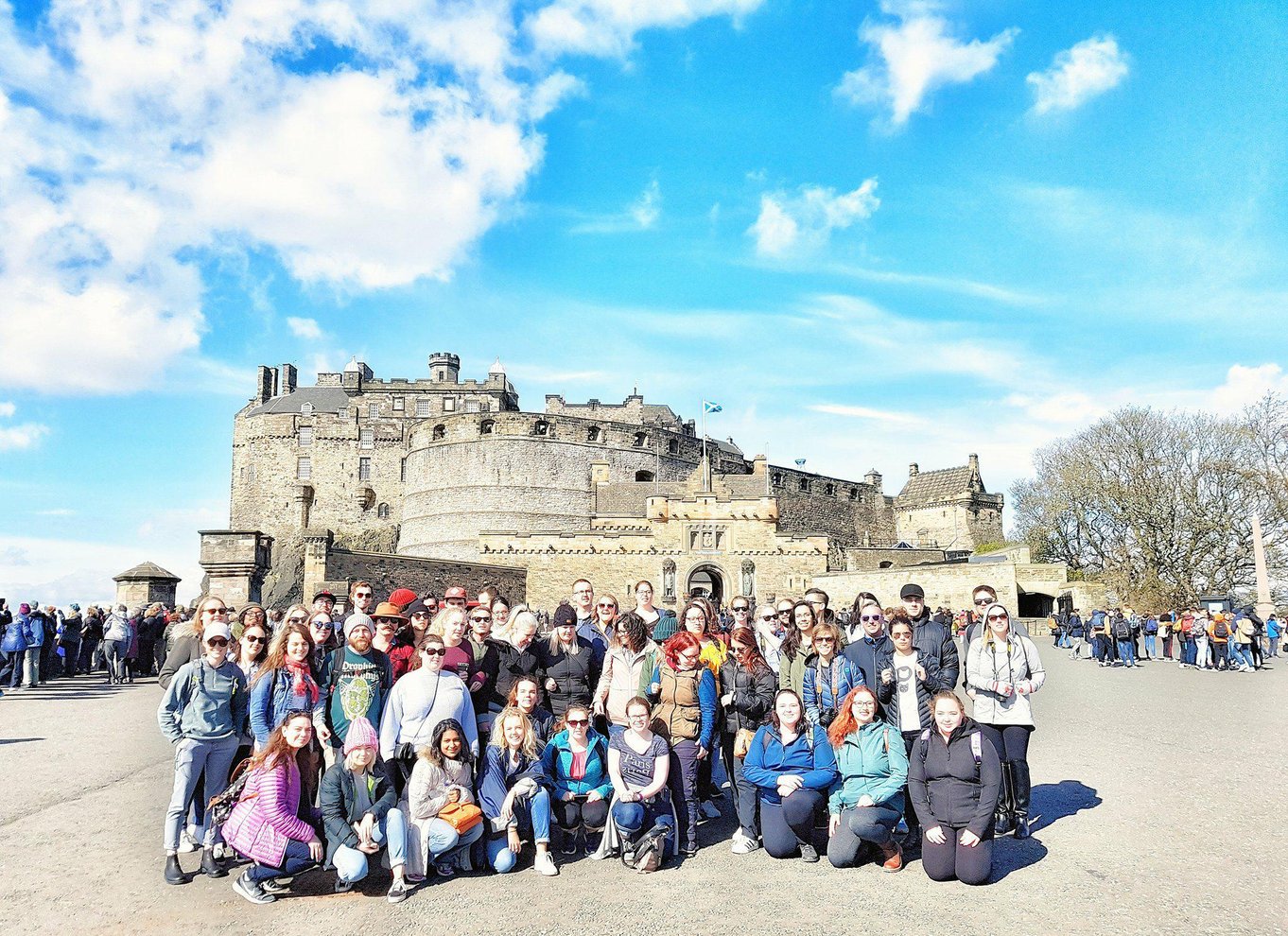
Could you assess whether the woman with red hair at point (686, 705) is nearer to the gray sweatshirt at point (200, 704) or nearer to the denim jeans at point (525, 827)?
the denim jeans at point (525, 827)

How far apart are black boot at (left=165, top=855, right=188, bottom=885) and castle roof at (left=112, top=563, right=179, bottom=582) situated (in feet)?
41.6

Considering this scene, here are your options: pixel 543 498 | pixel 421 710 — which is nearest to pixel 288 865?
pixel 421 710

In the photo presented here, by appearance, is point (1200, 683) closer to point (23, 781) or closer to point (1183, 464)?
point (23, 781)

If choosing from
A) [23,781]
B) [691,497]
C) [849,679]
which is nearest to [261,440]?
[691,497]

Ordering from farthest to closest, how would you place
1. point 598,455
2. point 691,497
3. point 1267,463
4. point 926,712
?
point 598,455, point 691,497, point 1267,463, point 926,712

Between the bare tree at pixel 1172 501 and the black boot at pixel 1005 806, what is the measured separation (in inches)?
1222

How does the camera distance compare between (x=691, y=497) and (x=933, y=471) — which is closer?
(x=691, y=497)

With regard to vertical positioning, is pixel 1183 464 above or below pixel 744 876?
above

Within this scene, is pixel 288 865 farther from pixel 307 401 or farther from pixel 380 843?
pixel 307 401

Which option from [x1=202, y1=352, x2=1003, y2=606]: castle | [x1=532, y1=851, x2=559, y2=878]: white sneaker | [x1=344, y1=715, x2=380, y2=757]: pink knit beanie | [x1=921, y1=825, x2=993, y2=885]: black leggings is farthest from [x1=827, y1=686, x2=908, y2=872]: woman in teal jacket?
[x1=202, y1=352, x2=1003, y2=606]: castle

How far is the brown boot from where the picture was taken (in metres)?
4.95

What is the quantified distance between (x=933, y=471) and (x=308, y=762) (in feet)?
194

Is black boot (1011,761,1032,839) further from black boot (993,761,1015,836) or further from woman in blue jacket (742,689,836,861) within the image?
woman in blue jacket (742,689,836,861)

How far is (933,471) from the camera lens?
197 feet
